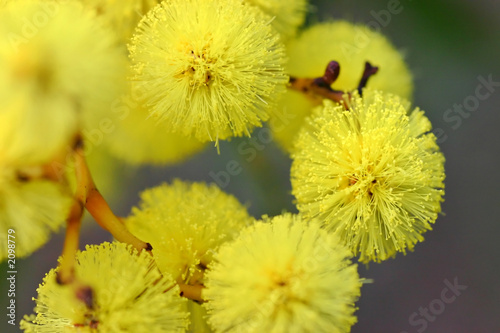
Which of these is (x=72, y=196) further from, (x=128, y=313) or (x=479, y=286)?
(x=479, y=286)

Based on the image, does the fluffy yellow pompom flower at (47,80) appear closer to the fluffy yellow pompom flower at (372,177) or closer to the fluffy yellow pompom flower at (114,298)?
the fluffy yellow pompom flower at (114,298)

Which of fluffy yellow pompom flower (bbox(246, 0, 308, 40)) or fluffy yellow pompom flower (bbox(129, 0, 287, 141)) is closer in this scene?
fluffy yellow pompom flower (bbox(129, 0, 287, 141))

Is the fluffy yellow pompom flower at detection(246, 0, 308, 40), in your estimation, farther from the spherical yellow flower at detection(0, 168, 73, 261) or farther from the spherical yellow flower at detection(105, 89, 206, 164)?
the spherical yellow flower at detection(0, 168, 73, 261)

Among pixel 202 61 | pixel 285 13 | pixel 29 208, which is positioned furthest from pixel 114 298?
pixel 285 13

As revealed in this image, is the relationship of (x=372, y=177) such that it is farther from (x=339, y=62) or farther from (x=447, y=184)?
(x=447, y=184)

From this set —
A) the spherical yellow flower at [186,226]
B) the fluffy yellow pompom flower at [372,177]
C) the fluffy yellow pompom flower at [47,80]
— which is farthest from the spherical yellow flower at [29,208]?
the fluffy yellow pompom flower at [372,177]

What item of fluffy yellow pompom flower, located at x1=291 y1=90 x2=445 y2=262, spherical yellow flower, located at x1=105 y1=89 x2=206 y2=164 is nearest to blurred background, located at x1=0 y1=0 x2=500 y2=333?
spherical yellow flower, located at x1=105 y1=89 x2=206 y2=164
